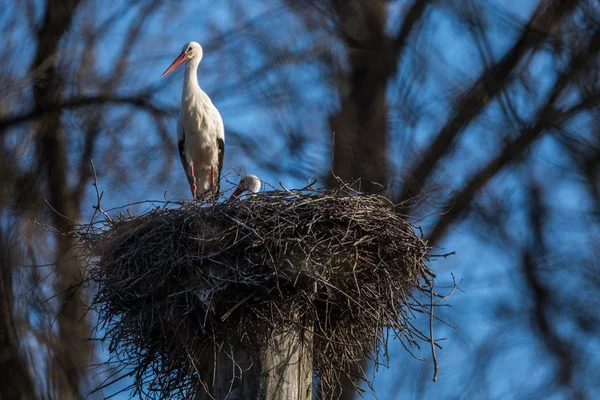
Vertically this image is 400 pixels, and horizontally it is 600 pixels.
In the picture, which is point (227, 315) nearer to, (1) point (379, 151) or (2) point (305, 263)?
(2) point (305, 263)

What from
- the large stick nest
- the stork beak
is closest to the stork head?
the stork beak

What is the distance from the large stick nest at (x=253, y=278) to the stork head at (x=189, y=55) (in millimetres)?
3056

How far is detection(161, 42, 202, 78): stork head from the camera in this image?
25.5 ft

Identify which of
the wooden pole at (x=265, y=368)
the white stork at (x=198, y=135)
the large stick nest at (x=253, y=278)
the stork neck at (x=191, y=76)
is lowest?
the wooden pole at (x=265, y=368)

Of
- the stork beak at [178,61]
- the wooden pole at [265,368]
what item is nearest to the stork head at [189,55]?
the stork beak at [178,61]

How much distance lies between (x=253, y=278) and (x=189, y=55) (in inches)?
153

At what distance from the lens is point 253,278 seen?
4.24 m

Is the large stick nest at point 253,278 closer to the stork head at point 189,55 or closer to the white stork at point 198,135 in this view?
the white stork at point 198,135

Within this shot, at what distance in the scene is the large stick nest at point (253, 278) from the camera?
428 cm

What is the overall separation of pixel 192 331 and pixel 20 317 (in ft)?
9.57

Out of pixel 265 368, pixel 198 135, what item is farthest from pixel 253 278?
pixel 198 135

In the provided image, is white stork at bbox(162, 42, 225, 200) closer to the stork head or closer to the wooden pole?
the stork head

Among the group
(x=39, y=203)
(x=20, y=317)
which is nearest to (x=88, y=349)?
(x=20, y=317)

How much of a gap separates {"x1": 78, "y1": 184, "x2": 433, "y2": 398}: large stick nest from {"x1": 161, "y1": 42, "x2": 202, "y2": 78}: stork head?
10.0 feet
